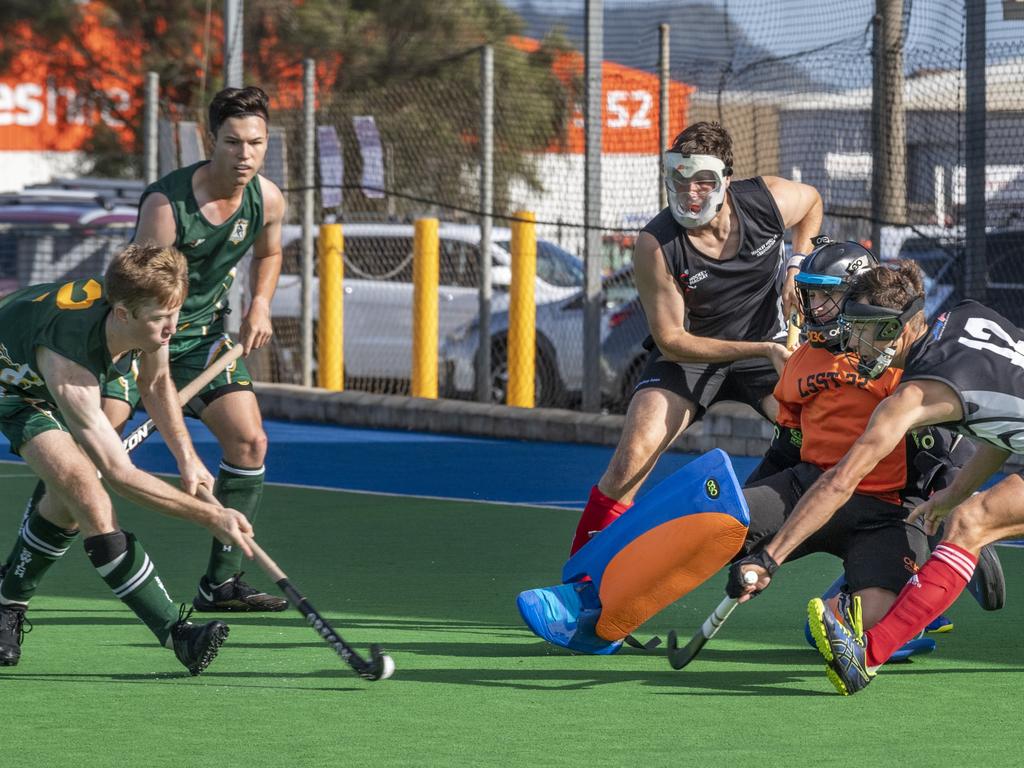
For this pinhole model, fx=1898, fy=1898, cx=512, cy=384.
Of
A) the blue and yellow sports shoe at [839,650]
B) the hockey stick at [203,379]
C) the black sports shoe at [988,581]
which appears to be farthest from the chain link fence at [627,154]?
the blue and yellow sports shoe at [839,650]

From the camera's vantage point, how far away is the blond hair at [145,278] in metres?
5.07

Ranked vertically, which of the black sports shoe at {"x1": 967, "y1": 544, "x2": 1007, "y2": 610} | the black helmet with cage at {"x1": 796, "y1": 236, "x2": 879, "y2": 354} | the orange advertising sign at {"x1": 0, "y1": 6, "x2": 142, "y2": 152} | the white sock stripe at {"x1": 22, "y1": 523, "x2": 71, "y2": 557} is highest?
the orange advertising sign at {"x1": 0, "y1": 6, "x2": 142, "y2": 152}

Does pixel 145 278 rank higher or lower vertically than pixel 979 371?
higher

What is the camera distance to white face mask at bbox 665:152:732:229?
248 inches

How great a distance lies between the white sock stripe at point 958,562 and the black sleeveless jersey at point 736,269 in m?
1.44

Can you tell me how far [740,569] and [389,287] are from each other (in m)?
9.58

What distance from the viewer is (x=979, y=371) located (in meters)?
5.19

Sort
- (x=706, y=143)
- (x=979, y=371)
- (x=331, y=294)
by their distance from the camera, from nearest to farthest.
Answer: (x=979, y=371) < (x=706, y=143) < (x=331, y=294)

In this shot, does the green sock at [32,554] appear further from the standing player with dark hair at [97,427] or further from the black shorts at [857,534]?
the black shorts at [857,534]

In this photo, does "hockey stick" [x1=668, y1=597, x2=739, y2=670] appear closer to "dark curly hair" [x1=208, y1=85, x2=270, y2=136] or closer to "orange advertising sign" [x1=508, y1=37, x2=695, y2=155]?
"dark curly hair" [x1=208, y1=85, x2=270, y2=136]

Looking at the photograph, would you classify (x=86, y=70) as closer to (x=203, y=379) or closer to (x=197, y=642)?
(x=203, y=379)

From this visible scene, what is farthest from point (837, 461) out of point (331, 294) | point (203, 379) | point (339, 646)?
point (331, 294)

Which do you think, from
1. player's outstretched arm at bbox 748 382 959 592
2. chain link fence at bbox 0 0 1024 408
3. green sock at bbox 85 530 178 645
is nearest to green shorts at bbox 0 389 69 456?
green sock at bbox 85 530 178 645

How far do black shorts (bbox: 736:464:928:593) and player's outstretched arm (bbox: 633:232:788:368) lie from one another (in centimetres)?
61
